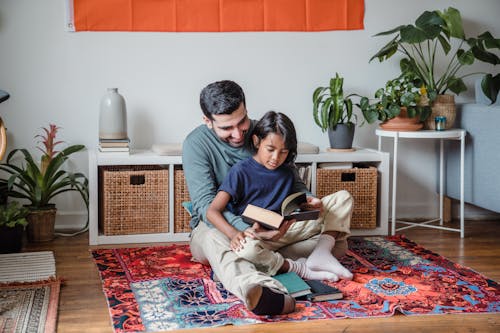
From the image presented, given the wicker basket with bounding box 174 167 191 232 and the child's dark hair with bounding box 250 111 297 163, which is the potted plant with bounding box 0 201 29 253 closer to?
the wicker basket with bounding box 174 167 191 232

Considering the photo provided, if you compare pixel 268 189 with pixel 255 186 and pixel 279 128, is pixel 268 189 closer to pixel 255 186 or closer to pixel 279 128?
pixel 255 186

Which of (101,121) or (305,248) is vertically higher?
(101,121)

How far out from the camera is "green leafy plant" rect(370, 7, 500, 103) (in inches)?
152

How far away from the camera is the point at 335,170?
3.86 meters

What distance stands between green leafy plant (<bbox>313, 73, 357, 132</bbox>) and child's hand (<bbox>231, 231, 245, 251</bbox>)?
1.45 m

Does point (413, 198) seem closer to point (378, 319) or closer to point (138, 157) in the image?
point (138, 157)

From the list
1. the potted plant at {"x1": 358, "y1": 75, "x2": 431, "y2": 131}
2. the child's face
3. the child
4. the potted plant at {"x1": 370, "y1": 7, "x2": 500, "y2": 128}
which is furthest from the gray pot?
the child's face

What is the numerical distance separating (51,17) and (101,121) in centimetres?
68

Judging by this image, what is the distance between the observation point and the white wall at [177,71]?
3.90m

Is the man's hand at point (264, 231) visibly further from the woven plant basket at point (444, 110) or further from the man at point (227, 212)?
the woven plant basket at point (444, 110)

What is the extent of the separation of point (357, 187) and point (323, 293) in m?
1.35

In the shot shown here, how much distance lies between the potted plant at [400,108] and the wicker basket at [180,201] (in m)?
1.09

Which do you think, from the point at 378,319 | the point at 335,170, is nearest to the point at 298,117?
the point at 335,170

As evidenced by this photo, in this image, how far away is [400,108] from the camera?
3.88 metres
